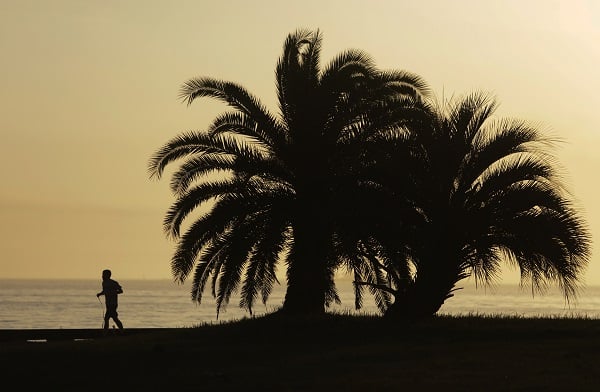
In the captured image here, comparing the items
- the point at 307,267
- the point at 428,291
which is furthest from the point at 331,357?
the point at 307,267

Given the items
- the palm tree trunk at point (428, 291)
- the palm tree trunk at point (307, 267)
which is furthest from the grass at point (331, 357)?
the palm tree trunk at point (307, 267)

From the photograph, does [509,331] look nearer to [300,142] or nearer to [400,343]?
[400,343]

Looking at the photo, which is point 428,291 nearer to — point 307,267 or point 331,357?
point 307,267

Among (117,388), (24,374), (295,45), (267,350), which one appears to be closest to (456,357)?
(267,350)

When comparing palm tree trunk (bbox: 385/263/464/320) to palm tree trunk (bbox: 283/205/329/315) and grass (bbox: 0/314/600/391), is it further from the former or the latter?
palm tree trunk (bbox: 283/205/329/315)

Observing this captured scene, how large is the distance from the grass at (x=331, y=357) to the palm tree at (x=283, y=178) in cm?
199

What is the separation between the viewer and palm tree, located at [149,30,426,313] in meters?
29.1

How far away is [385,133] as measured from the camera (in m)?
29.4

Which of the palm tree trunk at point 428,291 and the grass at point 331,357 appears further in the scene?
the palm tree trunk at point 428,291

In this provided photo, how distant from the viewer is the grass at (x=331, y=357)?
17.6 m

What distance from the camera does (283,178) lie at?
2961 centimetres

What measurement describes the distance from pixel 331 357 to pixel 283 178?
929 cm

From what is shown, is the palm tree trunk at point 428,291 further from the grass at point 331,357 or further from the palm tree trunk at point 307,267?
the palm tree trunk at point 307,267

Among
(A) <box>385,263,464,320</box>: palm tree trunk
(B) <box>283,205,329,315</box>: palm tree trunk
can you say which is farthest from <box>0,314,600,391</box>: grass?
(B) <box>283,205,329,315</box>: palm tree trunk
